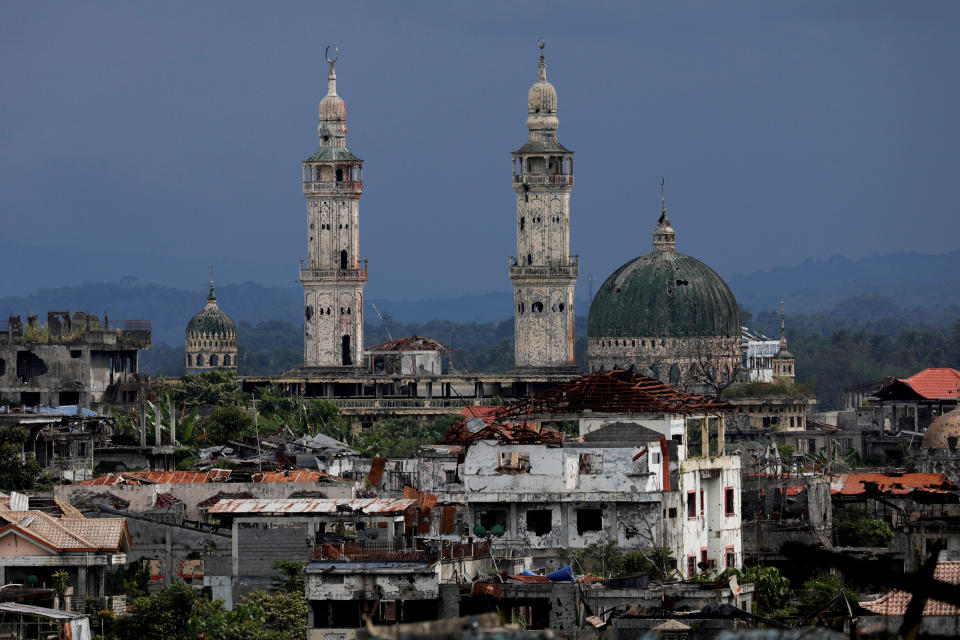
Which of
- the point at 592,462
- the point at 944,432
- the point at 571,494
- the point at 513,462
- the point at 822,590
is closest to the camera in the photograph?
the point at 822,590

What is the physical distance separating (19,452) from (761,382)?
2695 inches

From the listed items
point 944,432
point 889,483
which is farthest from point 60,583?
point 944,432

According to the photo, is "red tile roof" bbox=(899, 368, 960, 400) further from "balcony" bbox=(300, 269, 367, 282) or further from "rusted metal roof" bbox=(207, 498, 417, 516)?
"rusted metal roof" bbox=(207, 498, 417, 516)

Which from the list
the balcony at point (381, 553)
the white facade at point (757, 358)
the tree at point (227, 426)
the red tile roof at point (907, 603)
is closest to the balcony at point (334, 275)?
the white facade at point (757, 358)

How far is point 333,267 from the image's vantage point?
136 meters

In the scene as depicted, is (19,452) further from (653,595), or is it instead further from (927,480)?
(653,595)

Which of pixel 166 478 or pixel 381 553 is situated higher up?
pixel 166 478

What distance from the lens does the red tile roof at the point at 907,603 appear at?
34938 millimetres

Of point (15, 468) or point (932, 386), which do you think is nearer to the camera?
point (15, 468)

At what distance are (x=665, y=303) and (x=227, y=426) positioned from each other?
5487 cm

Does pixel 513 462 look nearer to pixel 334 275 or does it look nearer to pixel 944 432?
pixel 944 432

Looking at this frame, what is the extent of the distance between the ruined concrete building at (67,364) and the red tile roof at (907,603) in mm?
60183

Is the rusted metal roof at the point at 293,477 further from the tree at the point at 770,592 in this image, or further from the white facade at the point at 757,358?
the white facade at the point at 757,358

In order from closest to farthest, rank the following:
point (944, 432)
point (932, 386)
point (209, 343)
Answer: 1. point (944, 432)
2. point (932, 386)
3. point (209, 343)
